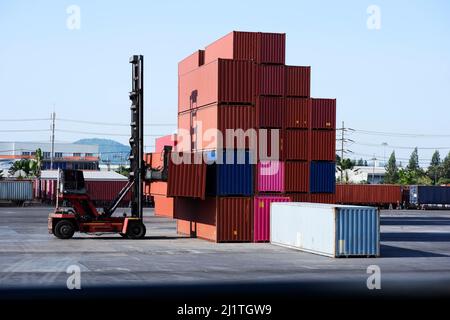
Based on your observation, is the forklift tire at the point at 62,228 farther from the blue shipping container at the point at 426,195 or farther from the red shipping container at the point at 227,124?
the blue shipping container at the point at 426,195

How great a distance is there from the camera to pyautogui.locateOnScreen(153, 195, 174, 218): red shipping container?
66331 millimetres

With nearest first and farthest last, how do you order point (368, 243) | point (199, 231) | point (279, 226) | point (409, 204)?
point (368, 243), point (279, 226), point (199, 231), point (409, 204)

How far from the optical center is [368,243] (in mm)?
34719

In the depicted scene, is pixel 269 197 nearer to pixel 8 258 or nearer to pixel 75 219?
pixel 75 219

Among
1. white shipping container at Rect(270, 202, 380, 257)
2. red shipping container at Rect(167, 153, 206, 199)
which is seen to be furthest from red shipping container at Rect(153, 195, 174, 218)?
white shipping container at Rect(270, 202, 380, 257)

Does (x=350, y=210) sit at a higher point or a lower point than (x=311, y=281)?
higher

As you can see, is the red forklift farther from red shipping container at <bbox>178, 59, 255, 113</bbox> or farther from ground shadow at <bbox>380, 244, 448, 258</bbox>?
ground shadow at <bbox>380, 244, 448, 258</bbox>

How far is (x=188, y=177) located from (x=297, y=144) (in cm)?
650

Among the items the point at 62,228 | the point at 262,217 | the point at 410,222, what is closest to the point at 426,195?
the point at 410,222

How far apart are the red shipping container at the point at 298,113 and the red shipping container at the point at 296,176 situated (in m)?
2.16

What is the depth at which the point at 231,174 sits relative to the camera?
41156mm

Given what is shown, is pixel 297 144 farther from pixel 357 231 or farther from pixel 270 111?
pixel 357 231

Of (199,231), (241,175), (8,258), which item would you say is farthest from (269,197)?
(8,258)
